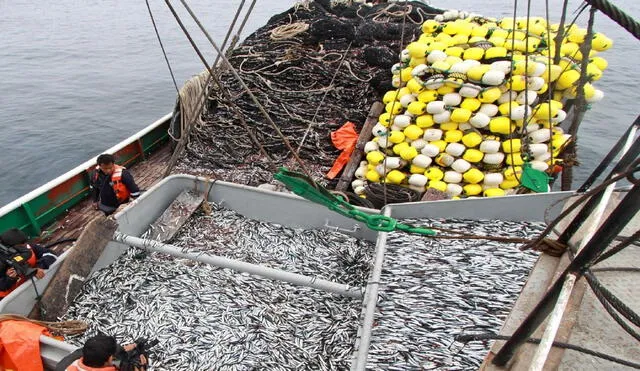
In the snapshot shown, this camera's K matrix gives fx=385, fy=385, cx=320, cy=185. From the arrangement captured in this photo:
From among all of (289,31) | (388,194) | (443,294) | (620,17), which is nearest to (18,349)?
(443,294)

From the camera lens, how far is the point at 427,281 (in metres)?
4.40

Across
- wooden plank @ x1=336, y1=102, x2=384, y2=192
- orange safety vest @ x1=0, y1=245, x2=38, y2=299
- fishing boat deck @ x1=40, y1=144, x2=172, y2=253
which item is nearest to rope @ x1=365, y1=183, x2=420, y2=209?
wooden plank @ x1=336, y1=102, x2=384, y2=192

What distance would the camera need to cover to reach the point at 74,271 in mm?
4719

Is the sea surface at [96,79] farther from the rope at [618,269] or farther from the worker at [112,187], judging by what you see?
the rope at [618,269]

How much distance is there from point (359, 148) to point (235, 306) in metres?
4.46

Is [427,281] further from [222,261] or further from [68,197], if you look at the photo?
[68,197]

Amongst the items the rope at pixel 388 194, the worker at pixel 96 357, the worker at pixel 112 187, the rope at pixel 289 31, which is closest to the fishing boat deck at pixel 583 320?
the worker at pixel 96 357

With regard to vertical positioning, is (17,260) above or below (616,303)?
below

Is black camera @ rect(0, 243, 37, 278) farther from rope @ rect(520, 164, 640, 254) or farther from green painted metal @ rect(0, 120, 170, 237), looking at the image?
rope @ rect(520, 164, 640, 254)

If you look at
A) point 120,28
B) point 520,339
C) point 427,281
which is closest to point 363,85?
point 427,281

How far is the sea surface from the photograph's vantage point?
14875 millimetres

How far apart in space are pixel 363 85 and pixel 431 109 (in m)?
3.63

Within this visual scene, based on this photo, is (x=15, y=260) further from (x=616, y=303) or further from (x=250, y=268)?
(x=616, y=303)

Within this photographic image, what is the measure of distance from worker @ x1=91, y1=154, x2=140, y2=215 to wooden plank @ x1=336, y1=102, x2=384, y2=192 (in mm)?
3647
